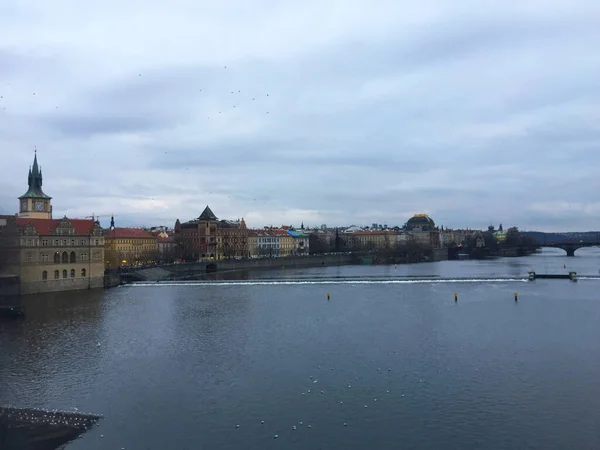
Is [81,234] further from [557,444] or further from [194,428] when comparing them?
[557,444]

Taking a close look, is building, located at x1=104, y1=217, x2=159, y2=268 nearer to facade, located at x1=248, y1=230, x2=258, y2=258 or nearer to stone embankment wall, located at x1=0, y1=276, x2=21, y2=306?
facade, located at x1=248, y1=230, x2=258, y2=258

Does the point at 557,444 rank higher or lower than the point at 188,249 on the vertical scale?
lower

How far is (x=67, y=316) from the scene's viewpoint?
35.2 meters

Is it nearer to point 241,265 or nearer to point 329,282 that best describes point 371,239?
point 241,265

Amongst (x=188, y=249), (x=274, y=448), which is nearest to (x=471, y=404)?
(x=274, y=448)

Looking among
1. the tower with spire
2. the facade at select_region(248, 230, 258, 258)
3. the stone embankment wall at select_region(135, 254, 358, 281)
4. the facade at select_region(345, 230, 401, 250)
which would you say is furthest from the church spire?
the facade at select_region(345, 230, 401, 250)

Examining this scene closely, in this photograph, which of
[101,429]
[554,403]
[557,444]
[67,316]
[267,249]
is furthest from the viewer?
[267,249]

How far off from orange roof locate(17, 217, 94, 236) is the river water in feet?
39.1

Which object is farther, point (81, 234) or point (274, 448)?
point (81, 234)

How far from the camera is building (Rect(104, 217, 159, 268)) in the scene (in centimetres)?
8850

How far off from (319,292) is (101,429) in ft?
110

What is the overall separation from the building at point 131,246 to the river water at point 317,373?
49.5 meters

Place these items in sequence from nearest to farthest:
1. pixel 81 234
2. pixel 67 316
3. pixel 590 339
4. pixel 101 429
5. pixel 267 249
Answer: pixel 101 429, pixel 590 339, pixel 67 316, pixel 81 234, pixel 267 249

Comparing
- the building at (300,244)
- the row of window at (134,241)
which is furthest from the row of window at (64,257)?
the building at (300,244)
